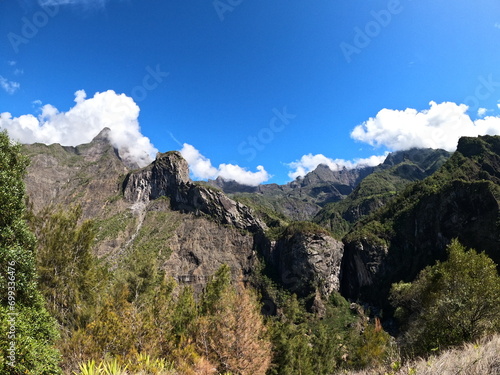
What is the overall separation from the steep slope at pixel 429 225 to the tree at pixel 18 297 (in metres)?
120

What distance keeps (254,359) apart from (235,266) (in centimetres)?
14188

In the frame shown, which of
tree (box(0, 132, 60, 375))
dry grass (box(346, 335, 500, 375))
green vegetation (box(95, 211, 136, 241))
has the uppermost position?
green vegetation (box(95, 211, 136, 241))

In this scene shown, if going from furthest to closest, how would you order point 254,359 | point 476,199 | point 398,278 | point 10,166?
point 398,278 < point 476,199 < point 254,359 < point 10,166

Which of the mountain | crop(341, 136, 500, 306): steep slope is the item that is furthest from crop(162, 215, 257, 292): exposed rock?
crop(341, 136, 500, 306): steep slope

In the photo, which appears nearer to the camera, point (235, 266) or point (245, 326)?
point (245, 326)

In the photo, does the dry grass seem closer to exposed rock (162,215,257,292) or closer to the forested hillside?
the forested hillside

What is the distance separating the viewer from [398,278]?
12575cm

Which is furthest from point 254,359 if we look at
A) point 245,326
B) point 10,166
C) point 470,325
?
point 10,166

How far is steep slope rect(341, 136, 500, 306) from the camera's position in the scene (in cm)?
9988

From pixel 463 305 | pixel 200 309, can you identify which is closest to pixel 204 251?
pixel 200 309

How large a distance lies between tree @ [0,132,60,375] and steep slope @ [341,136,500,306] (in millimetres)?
119869

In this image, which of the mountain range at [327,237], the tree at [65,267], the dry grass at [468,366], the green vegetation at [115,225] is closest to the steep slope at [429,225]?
the mountain range at [327,237]

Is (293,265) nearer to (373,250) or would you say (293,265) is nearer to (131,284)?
(373,250)

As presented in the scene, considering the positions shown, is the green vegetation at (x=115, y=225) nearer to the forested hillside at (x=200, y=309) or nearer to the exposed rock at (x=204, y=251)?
the exposed rock at (x=204, y=251)
